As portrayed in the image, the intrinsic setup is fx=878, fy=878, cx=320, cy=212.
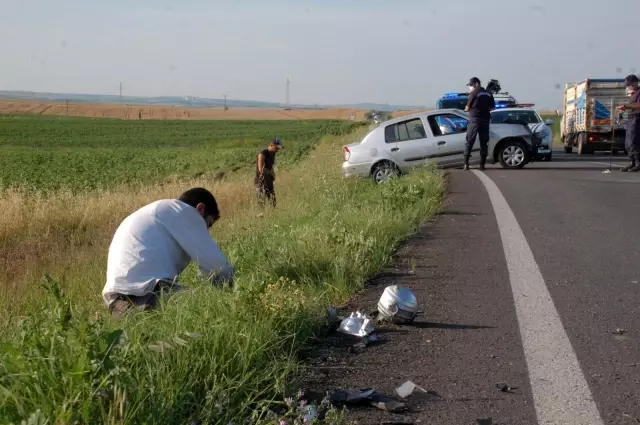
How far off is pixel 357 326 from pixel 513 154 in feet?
46.9

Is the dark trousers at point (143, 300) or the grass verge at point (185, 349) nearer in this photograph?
the grass verge at point (185, 349)

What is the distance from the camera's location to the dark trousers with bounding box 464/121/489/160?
57.4 ft

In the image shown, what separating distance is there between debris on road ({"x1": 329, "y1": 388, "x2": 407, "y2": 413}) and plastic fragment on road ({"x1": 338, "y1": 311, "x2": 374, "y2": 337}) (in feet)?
3.30

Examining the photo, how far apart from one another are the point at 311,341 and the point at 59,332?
1.67m

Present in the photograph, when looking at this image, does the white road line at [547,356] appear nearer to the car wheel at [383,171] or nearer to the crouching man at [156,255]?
the crouching man at [156,255]

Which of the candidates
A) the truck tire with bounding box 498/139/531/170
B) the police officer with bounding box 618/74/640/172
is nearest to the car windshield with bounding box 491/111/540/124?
the truck tire with bounding box 498/139/531/170

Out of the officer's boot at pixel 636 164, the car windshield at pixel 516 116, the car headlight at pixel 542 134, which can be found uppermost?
the car windshield at pixel 516 116

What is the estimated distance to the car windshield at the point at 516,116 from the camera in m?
23.7

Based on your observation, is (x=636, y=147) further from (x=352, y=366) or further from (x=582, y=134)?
(x=352, y=366)

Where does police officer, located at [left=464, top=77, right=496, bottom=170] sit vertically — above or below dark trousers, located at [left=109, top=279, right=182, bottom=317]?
above

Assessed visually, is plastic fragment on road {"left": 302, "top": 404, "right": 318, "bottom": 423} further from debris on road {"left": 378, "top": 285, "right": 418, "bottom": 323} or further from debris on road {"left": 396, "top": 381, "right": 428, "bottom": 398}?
debris on road {"left": 378, "top": 285, "right": 418, "bottom": 323}

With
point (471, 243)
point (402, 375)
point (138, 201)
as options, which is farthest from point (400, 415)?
point (138, 201)

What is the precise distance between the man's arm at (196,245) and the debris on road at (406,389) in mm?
1987

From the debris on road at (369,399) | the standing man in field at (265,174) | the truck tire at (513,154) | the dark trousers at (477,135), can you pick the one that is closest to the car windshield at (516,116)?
the truck tire at (513,154)
